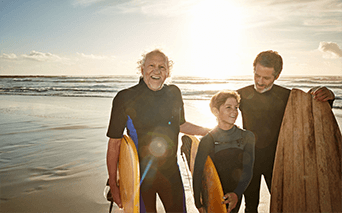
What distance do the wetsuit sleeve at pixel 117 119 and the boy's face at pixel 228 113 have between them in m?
0.90

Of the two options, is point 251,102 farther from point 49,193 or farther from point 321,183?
point 49,193

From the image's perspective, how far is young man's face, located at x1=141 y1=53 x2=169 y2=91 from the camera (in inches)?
87.0

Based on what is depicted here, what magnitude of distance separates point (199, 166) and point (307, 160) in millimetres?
1192

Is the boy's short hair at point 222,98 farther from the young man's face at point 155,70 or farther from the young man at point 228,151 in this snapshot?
the young man's face at point 155,70

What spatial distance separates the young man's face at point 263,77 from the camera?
2.34 metres

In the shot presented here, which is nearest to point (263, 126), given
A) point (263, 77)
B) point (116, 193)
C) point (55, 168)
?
point (263, 77)

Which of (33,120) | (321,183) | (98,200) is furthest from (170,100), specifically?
(33,120)

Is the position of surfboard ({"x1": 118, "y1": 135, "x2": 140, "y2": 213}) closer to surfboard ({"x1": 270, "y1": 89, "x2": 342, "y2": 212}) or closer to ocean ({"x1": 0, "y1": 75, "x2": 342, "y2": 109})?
surfboard ({"x1": 270, "y1": 89, "x2": 342, "y2": 212})

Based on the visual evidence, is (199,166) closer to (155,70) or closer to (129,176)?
(129,176)

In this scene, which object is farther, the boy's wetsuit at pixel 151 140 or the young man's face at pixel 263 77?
the young man's face at pixel 263 77

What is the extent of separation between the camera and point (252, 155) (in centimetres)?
214

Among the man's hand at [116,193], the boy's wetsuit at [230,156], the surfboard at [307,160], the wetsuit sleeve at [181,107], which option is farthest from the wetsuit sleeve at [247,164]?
the man's hand at [116,193]

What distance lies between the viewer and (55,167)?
14.6ft

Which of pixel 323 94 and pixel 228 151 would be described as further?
pixel 323 94
